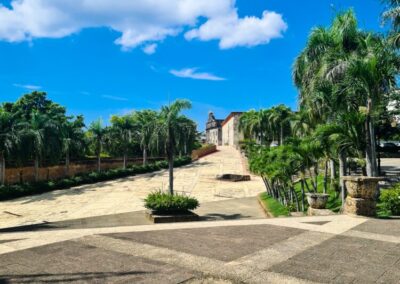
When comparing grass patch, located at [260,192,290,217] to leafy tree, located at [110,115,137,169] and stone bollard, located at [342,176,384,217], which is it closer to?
stone bollard, located at [342,176,384,217]

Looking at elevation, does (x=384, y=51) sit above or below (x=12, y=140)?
above

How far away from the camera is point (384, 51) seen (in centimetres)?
1363

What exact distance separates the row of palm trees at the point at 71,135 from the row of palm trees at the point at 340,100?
16.7ft

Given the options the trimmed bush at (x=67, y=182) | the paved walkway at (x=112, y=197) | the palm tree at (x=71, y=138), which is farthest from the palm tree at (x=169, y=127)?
the palm tree at (x=71, y=138)

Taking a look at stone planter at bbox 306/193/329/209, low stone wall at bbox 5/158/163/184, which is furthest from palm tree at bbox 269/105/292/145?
stone planter at bbox 306/193/329/209

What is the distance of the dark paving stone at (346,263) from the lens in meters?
4.96

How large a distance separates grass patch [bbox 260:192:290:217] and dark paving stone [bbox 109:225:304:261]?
8.47m

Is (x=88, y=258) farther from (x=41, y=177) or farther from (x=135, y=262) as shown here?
(x=41, y=177)

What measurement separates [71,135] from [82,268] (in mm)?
31736

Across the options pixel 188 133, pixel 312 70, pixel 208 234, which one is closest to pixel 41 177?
pixel 188 133

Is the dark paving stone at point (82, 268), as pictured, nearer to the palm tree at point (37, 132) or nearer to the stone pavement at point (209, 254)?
the stone pavement at point (209, 254)

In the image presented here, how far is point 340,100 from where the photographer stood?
1461cm

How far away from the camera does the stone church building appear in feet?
272

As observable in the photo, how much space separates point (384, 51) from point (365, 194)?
675 centimetres
